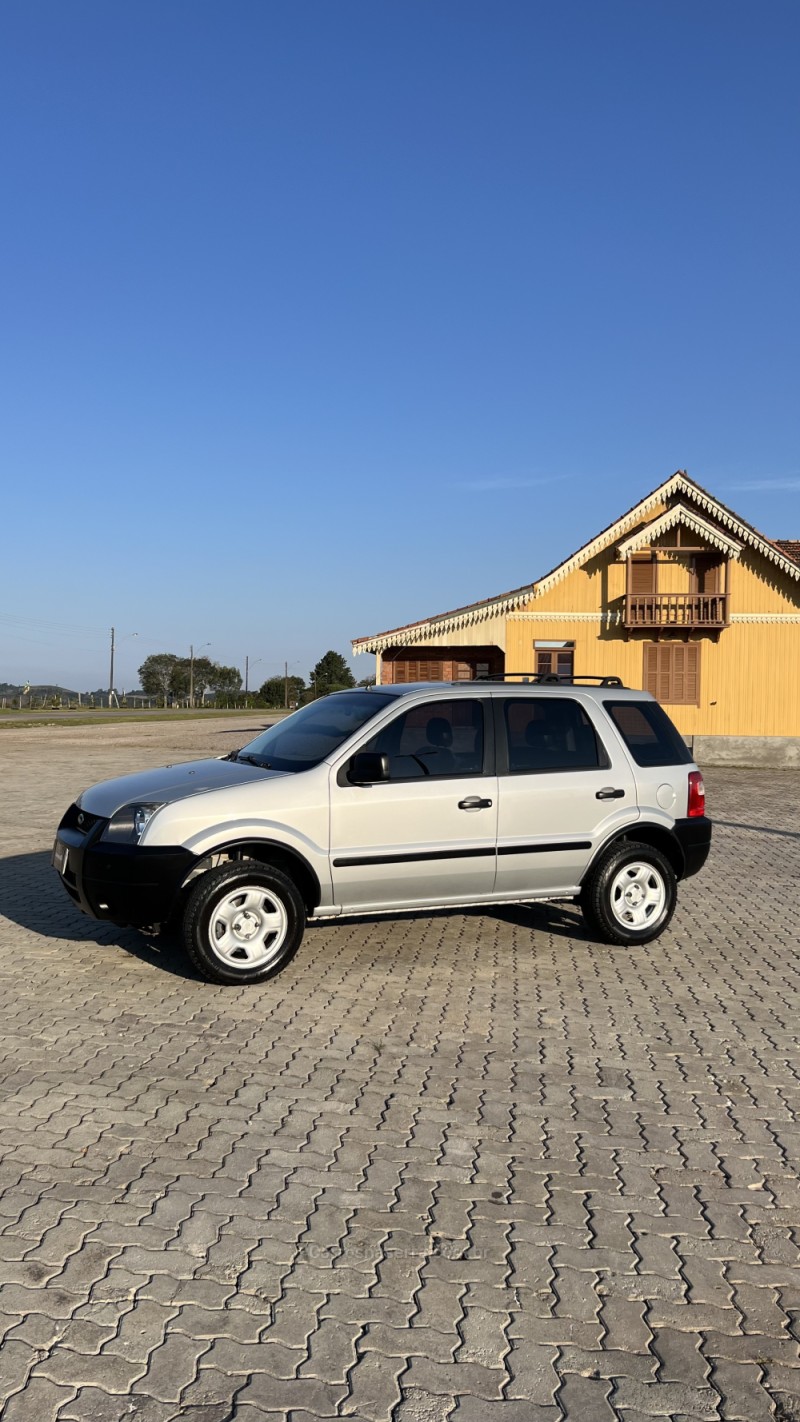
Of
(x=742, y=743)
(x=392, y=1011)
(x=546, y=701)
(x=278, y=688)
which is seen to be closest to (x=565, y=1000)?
(x=392, y=1011)

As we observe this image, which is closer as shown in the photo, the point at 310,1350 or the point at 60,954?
the point at 310,1350

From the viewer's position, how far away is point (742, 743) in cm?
2723

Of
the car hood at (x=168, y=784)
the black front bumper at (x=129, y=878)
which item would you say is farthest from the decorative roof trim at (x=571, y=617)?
the black front bumper at (x=129, y=878)

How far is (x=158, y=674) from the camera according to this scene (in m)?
126

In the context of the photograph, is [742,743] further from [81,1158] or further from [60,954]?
[81,1158]

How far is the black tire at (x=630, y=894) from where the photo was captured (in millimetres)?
7332

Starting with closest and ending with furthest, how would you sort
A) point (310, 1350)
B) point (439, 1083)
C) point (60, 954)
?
point (310, 1350), point (439, 1083), point (60, 954)

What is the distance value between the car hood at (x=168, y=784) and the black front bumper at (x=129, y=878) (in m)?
0.25

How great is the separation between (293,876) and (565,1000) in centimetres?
178

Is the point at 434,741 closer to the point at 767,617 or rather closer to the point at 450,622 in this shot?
the point at 450,622

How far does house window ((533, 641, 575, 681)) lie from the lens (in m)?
28.7

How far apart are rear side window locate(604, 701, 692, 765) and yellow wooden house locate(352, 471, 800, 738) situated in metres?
20.5

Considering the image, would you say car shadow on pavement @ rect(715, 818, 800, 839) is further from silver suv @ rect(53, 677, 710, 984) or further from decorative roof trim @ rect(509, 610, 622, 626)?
decorative roof trim @ rect(509, 610, 622, 626)

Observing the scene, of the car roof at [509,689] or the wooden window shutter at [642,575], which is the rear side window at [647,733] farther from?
the wooden window shutter at [642,575]
